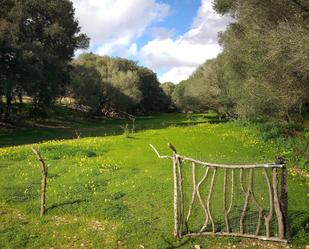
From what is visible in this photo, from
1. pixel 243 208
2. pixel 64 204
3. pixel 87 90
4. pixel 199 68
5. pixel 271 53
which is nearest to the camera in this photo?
pixel 243 208

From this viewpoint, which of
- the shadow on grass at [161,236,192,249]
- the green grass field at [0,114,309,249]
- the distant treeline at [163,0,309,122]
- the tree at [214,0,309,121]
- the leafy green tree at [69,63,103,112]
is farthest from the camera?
the leafy green tree at [69,63,103,112]

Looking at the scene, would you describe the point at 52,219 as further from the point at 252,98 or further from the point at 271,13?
the point at 252,98

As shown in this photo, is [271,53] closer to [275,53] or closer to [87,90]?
[275,53]

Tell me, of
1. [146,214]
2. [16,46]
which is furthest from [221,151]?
[16,46]

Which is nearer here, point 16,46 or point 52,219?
point 52,219

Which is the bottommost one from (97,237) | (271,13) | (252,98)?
(97,237)

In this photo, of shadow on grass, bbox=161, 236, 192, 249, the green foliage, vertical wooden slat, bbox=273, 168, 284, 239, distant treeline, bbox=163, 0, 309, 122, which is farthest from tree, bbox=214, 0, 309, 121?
the green foliage

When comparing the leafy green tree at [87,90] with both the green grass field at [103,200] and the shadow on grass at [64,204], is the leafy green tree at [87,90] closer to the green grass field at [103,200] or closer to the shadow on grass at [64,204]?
the green grass field at [103,200]

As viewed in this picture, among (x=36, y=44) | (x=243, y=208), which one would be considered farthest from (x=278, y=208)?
(x=36, y=44)

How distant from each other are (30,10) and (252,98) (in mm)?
34430

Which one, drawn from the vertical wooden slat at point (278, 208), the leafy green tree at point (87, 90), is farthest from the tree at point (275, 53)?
the leafy green tree at point (87, 90)

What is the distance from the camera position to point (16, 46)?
44469 mm

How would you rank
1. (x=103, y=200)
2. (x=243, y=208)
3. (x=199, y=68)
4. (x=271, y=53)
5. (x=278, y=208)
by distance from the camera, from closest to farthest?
1. (x=278, y=208)
2. (x=243, y=208)
3. (x=103, y=200)
4. (x=271, y=53)
5. (x=199, y=68)

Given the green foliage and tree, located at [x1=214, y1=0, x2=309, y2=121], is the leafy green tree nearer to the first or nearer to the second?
the green foliage
